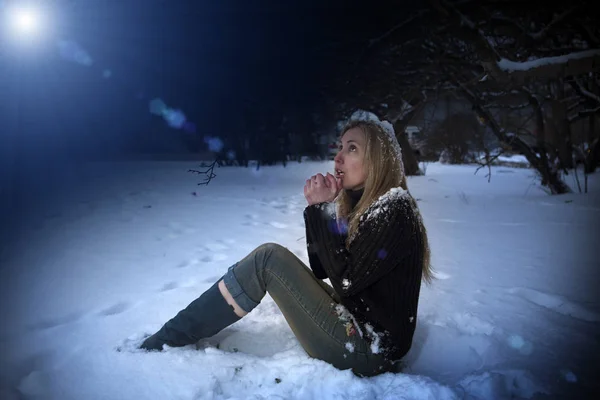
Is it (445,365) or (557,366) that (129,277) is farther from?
(557,366)

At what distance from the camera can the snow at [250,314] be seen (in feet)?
5.65

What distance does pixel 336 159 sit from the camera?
1948 mm

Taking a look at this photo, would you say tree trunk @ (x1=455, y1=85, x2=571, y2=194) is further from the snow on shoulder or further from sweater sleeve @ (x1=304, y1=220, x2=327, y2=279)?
sweater sleeve @ (x1=304, y1=220, x2=327, y2=279)

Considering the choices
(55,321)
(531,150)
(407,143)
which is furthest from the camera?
(407,143)

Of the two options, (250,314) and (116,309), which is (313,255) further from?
(116,309)

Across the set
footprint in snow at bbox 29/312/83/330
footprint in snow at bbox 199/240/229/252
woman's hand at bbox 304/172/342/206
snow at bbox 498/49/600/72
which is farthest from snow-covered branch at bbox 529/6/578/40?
footprint in snow at bbox 29/312/83/330

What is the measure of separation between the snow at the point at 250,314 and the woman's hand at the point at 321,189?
2.73 feet

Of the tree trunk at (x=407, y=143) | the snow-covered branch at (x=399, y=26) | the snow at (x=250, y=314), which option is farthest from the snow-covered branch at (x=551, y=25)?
the tree trunk at (x=407, y=143)

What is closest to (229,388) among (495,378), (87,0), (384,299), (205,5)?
(384,299)

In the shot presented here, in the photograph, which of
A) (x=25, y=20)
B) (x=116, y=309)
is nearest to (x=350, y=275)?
(x=116, y=309)

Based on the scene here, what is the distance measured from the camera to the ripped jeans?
1.70 meters

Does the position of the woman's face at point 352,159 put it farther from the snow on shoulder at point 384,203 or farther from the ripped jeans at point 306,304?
the ripped jeans at point 306,304

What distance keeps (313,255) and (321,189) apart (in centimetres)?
35

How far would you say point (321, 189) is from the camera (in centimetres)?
184
